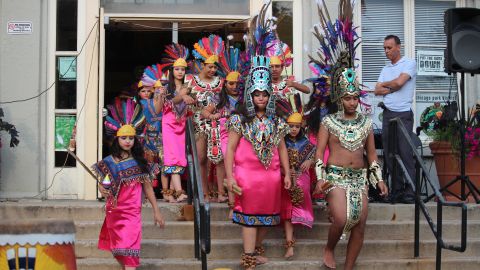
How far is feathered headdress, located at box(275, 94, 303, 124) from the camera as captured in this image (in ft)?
27.8

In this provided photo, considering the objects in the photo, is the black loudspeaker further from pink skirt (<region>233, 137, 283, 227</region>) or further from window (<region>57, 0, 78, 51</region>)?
window (<region>57, 0, 78, 51</region>)

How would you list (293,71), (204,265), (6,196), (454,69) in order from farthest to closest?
1. (293,71)
2. (6,196)
3. (454,69)
4. (204,265)

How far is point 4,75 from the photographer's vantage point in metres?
10.6

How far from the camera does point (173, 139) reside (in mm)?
9742

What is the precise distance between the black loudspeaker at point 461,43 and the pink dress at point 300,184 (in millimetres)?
2334

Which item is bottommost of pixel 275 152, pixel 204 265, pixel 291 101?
pixel 204 265

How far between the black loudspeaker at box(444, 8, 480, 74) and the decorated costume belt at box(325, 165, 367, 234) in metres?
2.67

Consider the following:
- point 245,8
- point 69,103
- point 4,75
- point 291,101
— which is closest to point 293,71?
point 245,8

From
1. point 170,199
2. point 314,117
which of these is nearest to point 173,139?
point 170,199

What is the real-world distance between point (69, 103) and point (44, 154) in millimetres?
759

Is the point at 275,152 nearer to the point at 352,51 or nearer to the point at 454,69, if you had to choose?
the point at 352,51

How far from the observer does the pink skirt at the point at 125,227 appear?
7.36 meters

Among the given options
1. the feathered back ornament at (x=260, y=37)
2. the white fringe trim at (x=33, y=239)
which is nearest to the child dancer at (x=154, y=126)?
the feathered back ornament at (x=260, y=37)

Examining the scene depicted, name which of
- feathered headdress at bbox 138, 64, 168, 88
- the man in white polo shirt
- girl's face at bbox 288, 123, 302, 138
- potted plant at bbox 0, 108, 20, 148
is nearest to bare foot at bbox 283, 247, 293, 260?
girl's face at bbox 288, 123, 302, 138
